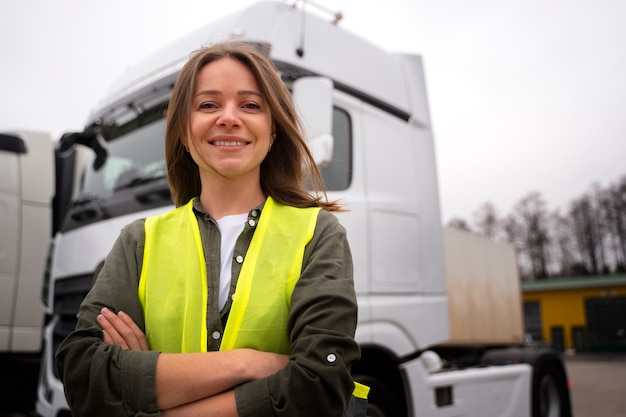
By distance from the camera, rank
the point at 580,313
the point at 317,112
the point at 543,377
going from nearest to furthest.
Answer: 1. the point at 317,112
2. the point at 543,377
3. the point at 580,313

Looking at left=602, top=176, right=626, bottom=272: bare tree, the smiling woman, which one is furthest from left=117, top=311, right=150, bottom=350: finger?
left=602, top=176, right=626, bottom=272: bare tree

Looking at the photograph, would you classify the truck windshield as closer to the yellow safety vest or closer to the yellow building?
the yellow safety vest

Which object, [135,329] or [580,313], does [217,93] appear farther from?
[580,313]

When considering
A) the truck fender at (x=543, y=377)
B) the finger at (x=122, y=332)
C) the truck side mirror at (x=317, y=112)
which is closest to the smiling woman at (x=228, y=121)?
the finger at (x=122, y=332)

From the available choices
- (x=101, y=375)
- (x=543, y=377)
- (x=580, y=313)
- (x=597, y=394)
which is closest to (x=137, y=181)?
(x=101, y=375)

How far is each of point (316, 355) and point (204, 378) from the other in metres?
0.24

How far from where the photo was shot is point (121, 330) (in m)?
1.31

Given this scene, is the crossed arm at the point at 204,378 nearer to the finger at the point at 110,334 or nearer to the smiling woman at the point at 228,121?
the finger at the point at 110,334

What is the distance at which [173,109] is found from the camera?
1.50 meters

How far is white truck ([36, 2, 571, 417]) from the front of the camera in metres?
2.96

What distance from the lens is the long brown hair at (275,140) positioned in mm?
1467

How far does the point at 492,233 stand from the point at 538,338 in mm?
10018

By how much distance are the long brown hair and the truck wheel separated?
4.23 m

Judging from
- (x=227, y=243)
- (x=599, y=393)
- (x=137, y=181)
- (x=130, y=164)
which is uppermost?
(x=130, y=164)
